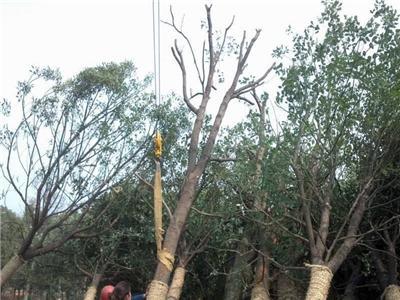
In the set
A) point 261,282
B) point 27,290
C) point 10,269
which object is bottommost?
point 10,269

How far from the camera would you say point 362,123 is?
809cm

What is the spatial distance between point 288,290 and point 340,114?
414 cm

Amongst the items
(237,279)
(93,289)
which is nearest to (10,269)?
(93,289)

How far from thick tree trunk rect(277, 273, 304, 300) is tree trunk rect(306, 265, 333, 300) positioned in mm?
3024

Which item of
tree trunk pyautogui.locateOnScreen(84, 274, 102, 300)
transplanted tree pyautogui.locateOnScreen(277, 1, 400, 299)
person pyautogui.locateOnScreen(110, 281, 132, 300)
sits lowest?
person pyautogui.locateOnScreen(110, 281, 132, 300)

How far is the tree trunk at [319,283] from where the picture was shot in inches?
291

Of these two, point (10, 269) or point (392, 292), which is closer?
point (392, 292)

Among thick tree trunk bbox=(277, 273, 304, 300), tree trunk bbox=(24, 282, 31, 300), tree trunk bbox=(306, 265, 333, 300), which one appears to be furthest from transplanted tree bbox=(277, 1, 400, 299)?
tree trunk bbox=(24, 282, 31, 300)

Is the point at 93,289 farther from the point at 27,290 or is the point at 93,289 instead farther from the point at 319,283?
the point at 27,290

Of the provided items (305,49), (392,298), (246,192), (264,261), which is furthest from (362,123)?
(264,261)

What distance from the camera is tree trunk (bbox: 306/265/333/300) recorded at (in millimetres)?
→ 7402

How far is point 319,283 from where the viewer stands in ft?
24.5

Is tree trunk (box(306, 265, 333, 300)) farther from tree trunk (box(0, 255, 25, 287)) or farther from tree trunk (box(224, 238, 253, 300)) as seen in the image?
tree trunk (box(0, 255, 25, 287))

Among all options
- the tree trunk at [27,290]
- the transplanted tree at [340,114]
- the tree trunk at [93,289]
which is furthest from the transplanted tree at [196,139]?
the tree trunk at [27,290]
